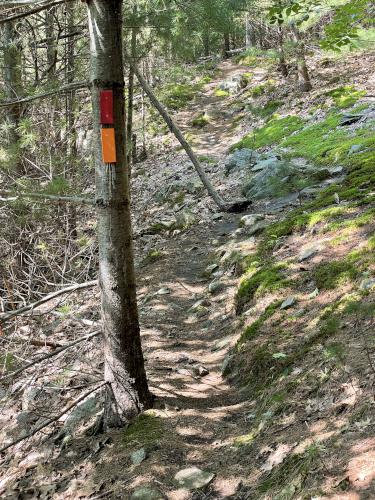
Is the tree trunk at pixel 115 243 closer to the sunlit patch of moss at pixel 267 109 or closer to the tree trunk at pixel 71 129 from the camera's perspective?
the tree trunk at pixel 71 129

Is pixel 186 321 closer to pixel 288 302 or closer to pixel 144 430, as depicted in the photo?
pixel 288 302

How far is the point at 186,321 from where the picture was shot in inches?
269

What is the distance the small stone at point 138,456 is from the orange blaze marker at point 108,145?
223 centimetres

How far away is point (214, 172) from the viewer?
14992mm

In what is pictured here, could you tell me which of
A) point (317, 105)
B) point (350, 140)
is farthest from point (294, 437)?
point (317, 105)

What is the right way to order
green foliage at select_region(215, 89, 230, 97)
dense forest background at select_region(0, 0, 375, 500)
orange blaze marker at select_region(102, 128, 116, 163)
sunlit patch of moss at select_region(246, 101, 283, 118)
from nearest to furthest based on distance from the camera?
dense forest background at select_region(0, 0, 375, 500)
orange blaze marker at select_region(102, 128, 116, 163)
sunlit patch of moss at select_region(246, 101, 283, 118)
green foliage at select_region(215, 89, 230, 97)

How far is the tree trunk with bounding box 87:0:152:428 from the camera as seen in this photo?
3.46m

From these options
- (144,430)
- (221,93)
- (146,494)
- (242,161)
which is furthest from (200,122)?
(146,494)

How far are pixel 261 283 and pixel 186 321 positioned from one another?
145 cm

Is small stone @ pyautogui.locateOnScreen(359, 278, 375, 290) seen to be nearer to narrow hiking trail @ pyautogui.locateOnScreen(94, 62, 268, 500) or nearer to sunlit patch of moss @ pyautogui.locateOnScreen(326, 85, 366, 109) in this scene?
narrow hiking trail @ pyautogui.locateOnScreen(94, 62, 268, 500)

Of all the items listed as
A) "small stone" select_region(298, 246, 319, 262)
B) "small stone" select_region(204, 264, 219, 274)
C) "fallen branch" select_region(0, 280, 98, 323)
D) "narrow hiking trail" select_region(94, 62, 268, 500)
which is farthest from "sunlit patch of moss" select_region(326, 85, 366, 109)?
"fallen branch" select_region(0, 280, 98, 323)

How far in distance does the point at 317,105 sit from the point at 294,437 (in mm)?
14924

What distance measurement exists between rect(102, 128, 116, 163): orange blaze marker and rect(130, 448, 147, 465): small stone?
2230mm

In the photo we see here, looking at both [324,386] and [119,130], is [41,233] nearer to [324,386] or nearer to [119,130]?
[119,130]
